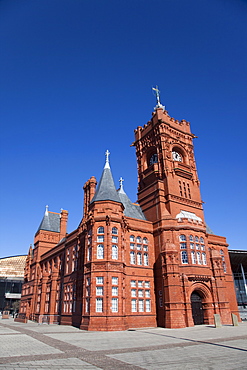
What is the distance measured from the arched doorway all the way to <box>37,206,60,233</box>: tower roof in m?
32.4

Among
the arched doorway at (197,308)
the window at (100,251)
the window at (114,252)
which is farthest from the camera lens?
the arched doorway at (197,308)

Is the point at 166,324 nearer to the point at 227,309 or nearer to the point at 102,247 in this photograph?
the point at 227,309

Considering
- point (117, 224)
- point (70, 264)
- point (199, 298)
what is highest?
point (117, 224)

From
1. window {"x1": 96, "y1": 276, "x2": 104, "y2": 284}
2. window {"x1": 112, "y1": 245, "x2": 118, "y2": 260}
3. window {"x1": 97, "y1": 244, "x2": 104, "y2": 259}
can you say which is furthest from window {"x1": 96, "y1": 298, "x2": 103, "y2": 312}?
window {"x1": 112, "y1": 245, "x2": 118, "y2": 260}

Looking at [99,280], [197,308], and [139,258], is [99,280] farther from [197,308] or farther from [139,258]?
[197,308]

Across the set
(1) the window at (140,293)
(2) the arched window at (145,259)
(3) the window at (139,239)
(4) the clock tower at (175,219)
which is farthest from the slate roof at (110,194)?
(1) the window at (140,293)

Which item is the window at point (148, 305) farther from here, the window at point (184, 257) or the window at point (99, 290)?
the window at point (99, 290)

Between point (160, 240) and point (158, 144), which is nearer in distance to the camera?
point (160, 240)

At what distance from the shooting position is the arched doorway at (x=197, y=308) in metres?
31.0

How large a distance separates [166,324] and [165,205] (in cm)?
1515

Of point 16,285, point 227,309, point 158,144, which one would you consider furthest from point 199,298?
point 16,285

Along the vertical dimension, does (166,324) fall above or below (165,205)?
below

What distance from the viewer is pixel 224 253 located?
1639 inches

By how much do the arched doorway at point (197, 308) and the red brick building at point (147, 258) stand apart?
0.36 feet
